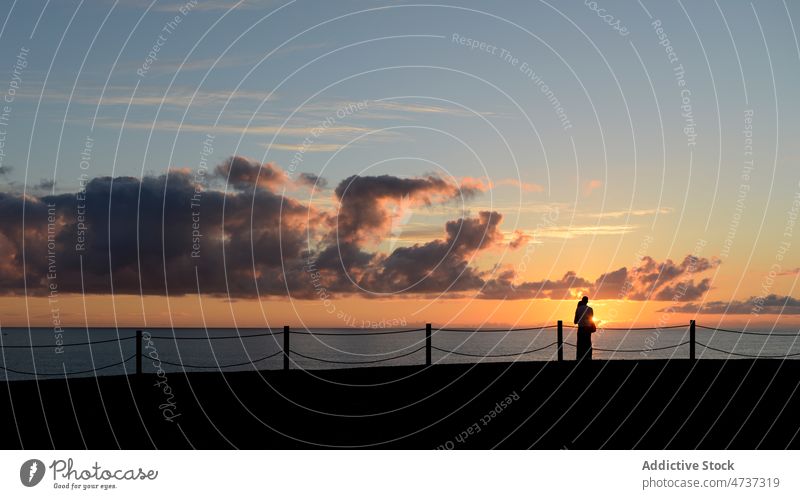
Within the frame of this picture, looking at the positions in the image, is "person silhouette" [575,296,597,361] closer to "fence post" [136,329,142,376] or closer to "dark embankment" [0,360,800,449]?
"dark embankment" [0,360,800,449]

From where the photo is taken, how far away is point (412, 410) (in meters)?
19.3

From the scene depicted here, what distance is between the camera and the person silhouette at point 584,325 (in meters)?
28.3

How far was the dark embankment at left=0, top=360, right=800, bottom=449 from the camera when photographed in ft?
52.6

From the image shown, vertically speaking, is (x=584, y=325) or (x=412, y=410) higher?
(x=584, y=325)

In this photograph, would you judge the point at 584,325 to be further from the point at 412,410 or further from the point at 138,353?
the point at 138,353

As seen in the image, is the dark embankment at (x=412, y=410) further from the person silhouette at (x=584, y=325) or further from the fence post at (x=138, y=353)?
the person silhouette at (x=584, y=325)

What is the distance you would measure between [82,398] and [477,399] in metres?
8.62
